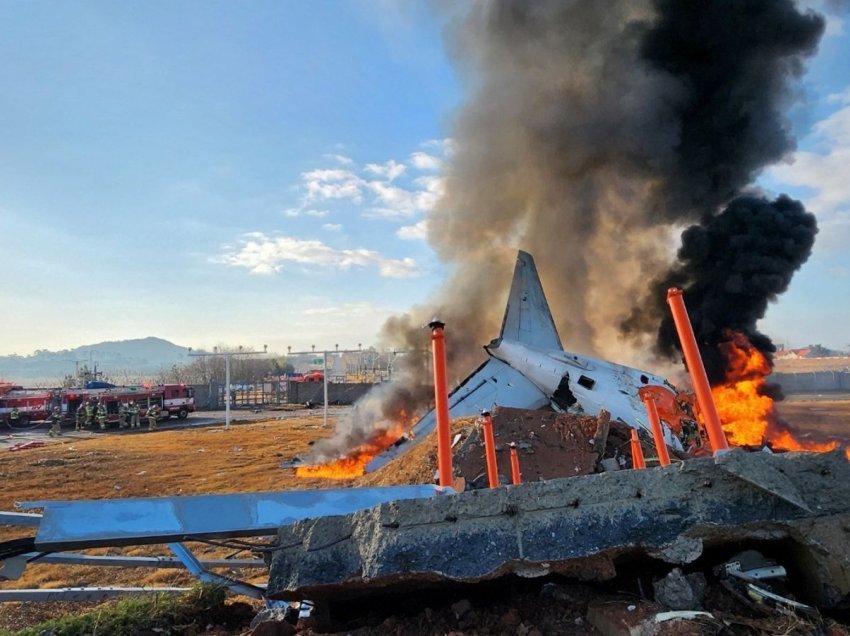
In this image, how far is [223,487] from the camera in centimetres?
1195

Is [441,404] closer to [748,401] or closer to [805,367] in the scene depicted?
[748,401]

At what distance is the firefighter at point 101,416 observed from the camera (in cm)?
2888

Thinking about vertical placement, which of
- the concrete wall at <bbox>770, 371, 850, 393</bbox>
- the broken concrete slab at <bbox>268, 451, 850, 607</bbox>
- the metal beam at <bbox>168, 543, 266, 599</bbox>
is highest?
the broken concrete slab at <bbox>268, 451, 850, 607</bbox>

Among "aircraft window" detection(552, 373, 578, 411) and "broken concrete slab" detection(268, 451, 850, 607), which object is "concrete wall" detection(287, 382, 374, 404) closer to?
"aircraft window" detection(552, 373, 578, 411)

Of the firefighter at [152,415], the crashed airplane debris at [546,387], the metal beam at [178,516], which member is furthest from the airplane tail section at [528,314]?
the firefighter at [152,415]

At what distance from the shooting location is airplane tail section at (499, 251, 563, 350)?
52.3 feet

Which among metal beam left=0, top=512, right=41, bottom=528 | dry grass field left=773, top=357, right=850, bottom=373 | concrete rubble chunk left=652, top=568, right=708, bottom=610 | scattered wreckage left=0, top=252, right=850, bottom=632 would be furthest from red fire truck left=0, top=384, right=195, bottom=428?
dry grass field left=773, top=357, right=850, bottom=373

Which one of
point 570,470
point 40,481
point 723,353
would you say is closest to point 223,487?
point 40,481

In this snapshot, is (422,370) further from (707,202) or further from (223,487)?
(707,202)

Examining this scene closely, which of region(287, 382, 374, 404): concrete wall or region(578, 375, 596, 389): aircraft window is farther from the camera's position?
region(287, 382, 374, 404): concrete wall

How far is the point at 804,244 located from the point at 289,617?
63.4 feet

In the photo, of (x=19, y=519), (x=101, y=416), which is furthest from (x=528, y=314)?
(x=101, y=416)

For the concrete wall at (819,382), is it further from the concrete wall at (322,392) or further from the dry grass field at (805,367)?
the concrete wall at (322,392)

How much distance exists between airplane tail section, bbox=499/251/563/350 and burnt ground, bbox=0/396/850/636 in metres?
5.33
